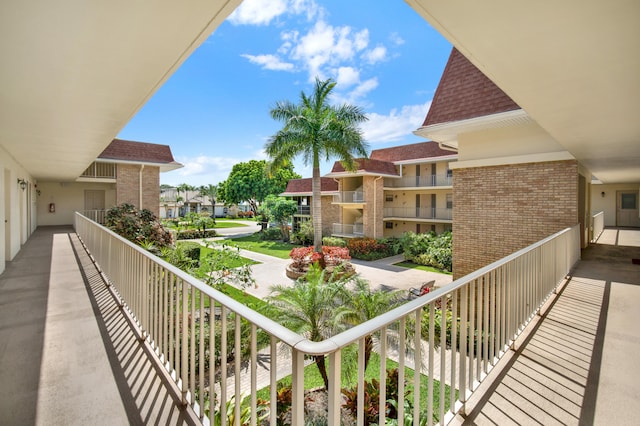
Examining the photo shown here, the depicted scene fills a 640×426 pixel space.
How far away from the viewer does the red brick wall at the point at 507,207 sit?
7.99 metres

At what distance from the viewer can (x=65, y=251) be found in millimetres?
9250

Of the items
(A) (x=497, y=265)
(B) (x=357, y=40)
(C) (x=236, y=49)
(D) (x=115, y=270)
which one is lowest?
(D) (x=115, y=270)

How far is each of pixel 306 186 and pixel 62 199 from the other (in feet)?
57.2

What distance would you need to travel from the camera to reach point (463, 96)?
8883 millimetres

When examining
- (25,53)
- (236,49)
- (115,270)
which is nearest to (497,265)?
(25,53)

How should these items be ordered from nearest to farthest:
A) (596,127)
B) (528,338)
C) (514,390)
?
(514,390) → (528,338) → (596,127)

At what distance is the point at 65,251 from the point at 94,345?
786 cm

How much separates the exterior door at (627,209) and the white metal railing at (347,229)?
17.6 metres

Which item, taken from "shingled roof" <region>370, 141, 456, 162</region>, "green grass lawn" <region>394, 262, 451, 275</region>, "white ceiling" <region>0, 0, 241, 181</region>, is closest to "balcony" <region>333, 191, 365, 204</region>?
"shingled roof" <region>370, 141, 456, 162</region>

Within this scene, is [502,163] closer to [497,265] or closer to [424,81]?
[497,265]

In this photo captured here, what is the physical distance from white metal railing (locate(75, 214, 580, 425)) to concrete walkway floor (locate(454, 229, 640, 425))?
16cm

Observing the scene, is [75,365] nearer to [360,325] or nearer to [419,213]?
[360,325]

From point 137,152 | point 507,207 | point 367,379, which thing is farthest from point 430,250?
point 137,152

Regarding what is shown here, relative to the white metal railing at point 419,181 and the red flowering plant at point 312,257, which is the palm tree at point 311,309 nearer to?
the red flowering plant at point 312,257
